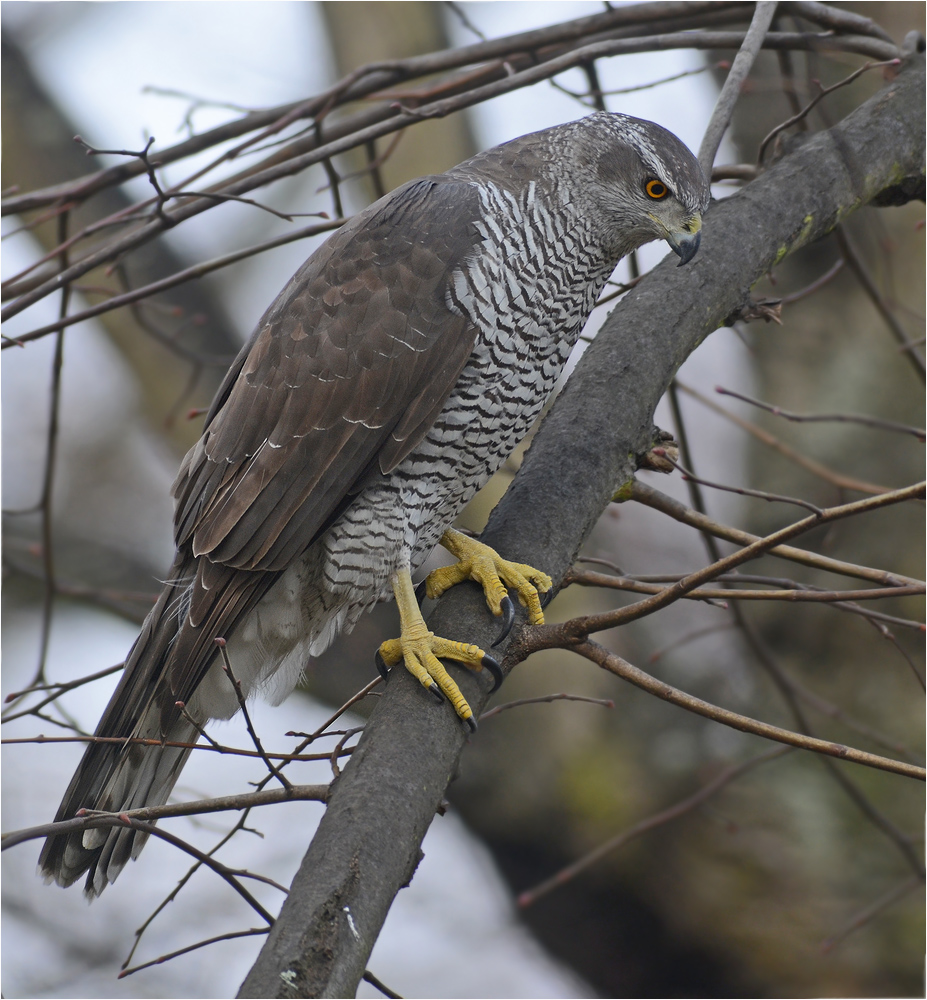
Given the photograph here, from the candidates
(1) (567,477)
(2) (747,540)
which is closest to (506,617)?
(1) (567,477)

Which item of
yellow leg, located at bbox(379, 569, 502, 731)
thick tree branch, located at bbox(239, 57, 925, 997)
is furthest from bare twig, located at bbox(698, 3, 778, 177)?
yellow leg, located at bbox(379, 569, 502, 731)

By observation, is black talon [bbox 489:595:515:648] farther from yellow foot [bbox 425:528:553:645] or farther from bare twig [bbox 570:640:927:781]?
bare twig [bbox 570:640:927:781]

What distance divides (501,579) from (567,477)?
31 cm

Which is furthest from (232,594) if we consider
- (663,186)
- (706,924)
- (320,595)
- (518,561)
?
(706,924)

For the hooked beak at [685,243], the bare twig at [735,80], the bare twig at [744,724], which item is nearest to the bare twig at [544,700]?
the bare twig at [744,724]

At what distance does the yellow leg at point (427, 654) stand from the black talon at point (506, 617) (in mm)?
62

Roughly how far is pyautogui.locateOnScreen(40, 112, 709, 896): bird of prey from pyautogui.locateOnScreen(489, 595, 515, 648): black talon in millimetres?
32

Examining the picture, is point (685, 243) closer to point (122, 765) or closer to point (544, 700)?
point (544, 700)

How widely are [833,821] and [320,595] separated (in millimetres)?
2338

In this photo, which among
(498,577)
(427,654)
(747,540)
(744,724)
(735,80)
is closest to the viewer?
(744,724)

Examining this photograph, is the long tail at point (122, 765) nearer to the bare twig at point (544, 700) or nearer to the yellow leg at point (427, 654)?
the yellow leg at point (427, 654)

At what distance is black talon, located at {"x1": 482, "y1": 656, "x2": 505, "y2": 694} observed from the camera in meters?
2.03

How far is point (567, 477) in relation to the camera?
2.36m

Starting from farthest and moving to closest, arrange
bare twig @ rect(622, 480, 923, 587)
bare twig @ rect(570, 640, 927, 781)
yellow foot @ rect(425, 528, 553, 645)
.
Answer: yellow foot @ rect(425, 528, 553, 645) < bare twig @ rect(622, 480, 923, 587) < bare twig @ rect(570, 640, 927, 781)
